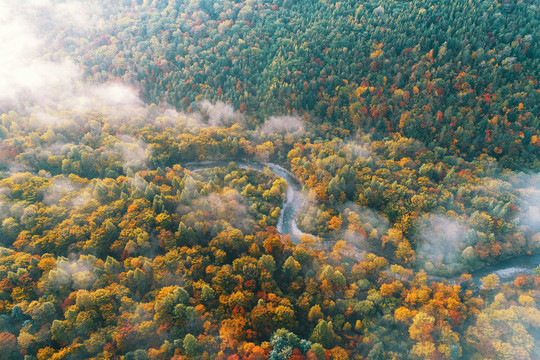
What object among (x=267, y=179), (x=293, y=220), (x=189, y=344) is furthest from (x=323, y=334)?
(x=267, y=179)

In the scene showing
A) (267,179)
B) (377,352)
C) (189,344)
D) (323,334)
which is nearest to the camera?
(189,344)

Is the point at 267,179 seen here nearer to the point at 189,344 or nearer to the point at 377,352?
the point at 189,344

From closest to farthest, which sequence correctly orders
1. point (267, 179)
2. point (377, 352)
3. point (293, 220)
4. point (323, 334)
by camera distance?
1. point (377, 352)
2. point (323, 334)
3. point (293, 220)
4. point (267, 179)

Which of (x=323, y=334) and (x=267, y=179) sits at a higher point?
(x=267, y=179)

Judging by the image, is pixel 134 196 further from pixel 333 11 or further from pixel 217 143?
pixel 333 11

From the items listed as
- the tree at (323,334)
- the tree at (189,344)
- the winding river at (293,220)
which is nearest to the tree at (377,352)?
the tree at (323,334)

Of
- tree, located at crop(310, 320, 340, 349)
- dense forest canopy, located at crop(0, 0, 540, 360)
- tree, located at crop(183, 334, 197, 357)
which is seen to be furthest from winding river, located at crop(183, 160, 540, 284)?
tree, located at crop(183, 334, 197, 357)
